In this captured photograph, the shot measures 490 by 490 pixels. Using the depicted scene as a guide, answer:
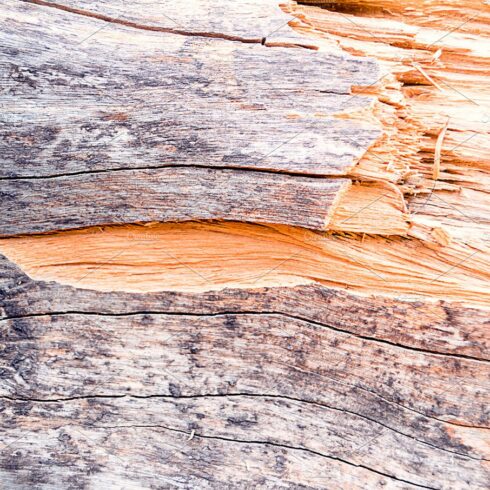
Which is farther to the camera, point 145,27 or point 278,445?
point 145,27

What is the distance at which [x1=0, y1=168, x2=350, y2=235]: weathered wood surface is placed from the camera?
2.17 m

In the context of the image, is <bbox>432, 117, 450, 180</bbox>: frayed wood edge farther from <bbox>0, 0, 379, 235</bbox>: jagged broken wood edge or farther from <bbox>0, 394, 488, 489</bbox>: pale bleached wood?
<bbox>0, 394, 488, 489</bbox>: pale bleached wood

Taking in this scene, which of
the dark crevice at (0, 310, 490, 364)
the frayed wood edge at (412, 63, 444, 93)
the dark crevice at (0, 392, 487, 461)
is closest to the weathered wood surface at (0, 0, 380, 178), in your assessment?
the frayed wood edge at (412, 63, 444, 93)

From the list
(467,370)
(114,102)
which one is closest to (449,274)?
(467,370)

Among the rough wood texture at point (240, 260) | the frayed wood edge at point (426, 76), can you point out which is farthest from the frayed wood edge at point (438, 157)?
the rough wood texture at point (240, 260)

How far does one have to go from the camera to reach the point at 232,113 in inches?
89.9

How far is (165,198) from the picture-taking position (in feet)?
7.41

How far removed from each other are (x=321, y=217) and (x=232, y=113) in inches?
24.8

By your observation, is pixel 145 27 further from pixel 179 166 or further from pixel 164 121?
pixel 179 166

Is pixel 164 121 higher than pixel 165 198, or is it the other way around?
pixel 164 121

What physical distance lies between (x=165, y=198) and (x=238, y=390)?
0.92 m

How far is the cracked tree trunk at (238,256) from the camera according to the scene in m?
2.18

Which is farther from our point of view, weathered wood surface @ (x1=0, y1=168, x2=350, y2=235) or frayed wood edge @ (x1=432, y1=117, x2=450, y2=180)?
frayed wood edge @ (x1=432, y1=117, x2=450, y2=180)

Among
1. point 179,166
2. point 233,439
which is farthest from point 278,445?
point 179,166
